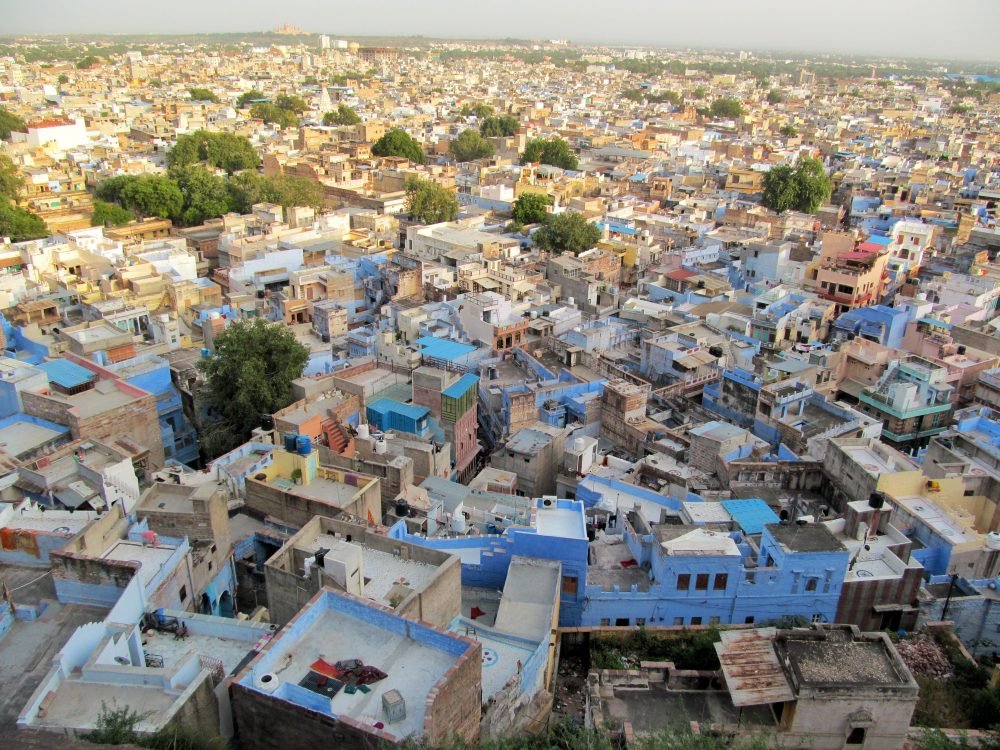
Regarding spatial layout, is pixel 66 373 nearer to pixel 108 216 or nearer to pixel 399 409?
pixel 399 409

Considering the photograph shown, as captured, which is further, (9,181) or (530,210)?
(9,181)

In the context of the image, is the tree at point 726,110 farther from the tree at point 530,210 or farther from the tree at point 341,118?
the tree at point 530,210

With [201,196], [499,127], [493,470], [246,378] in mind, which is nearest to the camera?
[493,470]

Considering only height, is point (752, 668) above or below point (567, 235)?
below

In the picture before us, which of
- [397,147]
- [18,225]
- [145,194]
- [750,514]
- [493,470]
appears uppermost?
[397,147]

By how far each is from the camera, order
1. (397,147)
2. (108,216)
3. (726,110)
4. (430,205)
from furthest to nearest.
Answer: (726,110) → (397,147) → (430,205) → (108,216)

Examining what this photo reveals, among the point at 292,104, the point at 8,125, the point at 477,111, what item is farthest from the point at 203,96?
the point at 477,111
